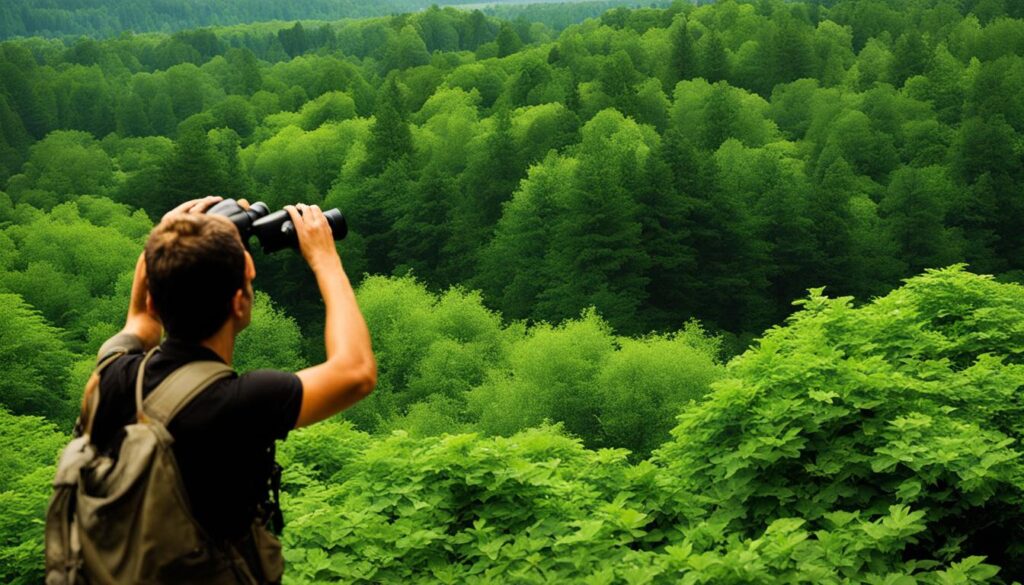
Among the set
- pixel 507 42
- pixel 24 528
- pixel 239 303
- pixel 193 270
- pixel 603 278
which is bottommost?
pixel 603 278

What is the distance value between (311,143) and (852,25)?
2384 inches

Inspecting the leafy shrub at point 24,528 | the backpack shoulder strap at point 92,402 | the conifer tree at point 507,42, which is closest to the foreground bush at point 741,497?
the leafy shrub at point 24,528

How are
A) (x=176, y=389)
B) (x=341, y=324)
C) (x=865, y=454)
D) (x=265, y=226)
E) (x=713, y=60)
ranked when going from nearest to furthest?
(x=176, y=389)
(x=341, y=324)
(x=265, y=226)
(x=865, y=454)
(x=713, y=60)

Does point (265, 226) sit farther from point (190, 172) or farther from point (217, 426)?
point (190, 172)

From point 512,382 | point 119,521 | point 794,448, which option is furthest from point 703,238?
point 119,521

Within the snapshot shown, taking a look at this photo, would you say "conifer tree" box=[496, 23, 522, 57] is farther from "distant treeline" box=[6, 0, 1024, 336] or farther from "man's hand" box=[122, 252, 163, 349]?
"man's hand" box=[122, 252, 163, 349]

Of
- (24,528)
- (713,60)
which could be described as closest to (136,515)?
(24,528)

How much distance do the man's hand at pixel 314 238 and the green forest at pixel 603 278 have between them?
4.23 m

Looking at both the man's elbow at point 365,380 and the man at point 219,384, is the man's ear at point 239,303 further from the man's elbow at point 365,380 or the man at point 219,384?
the man's elbow at point 365,380

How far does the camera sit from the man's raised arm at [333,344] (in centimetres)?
304

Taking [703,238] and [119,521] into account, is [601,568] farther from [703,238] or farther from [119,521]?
[703,238]

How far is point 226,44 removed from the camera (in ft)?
464

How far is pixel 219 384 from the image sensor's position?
299 cm

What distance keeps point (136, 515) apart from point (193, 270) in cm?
71
